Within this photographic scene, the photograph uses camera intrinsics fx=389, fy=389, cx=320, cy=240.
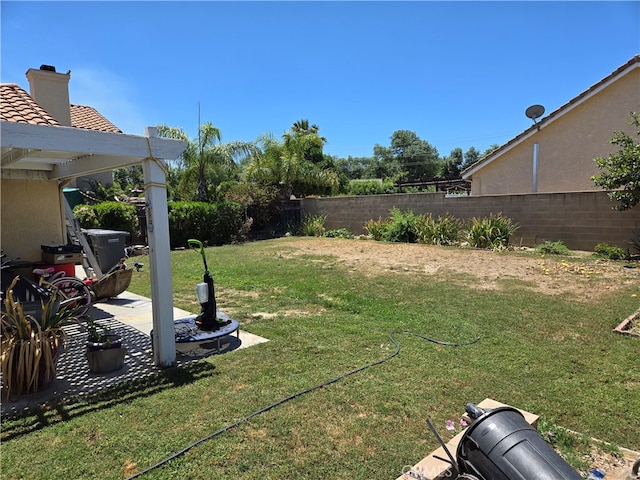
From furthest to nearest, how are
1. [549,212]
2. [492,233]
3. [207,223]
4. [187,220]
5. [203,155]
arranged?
[203,155], [207,223], [187,220], [492,233], [549,212]

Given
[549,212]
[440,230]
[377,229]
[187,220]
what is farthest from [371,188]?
[549,212]

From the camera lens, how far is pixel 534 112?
51.0ft

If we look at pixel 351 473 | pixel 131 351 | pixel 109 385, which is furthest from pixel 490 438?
pixel 131 351

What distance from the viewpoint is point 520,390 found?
3.55 m

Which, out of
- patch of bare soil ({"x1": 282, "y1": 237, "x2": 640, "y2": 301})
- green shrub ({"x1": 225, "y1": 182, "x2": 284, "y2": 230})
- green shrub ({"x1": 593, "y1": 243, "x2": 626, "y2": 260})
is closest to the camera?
patch of bare soil ({"x1": 282, "y1": 237, "x2": 640, "y2": 301})

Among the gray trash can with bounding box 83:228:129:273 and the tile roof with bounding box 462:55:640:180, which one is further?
the tile roof with bounding box 462:55:640:180

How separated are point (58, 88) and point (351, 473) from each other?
8.45 meters

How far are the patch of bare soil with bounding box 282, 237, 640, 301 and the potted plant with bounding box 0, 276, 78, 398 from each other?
6782 millimetres

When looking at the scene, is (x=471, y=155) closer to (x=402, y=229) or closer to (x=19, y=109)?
(x=402, y=229)

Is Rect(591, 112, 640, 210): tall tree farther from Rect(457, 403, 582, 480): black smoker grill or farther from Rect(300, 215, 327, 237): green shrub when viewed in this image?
Rect(300, 215, 327, 237): green shrub

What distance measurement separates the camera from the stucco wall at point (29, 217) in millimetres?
6434

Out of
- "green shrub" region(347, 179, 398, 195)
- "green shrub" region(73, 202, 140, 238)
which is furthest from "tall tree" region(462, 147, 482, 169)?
"green shrub" region(73, 202, 140, 238)

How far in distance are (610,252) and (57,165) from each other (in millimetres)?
13155

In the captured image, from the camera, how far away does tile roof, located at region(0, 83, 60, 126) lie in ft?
12.7
